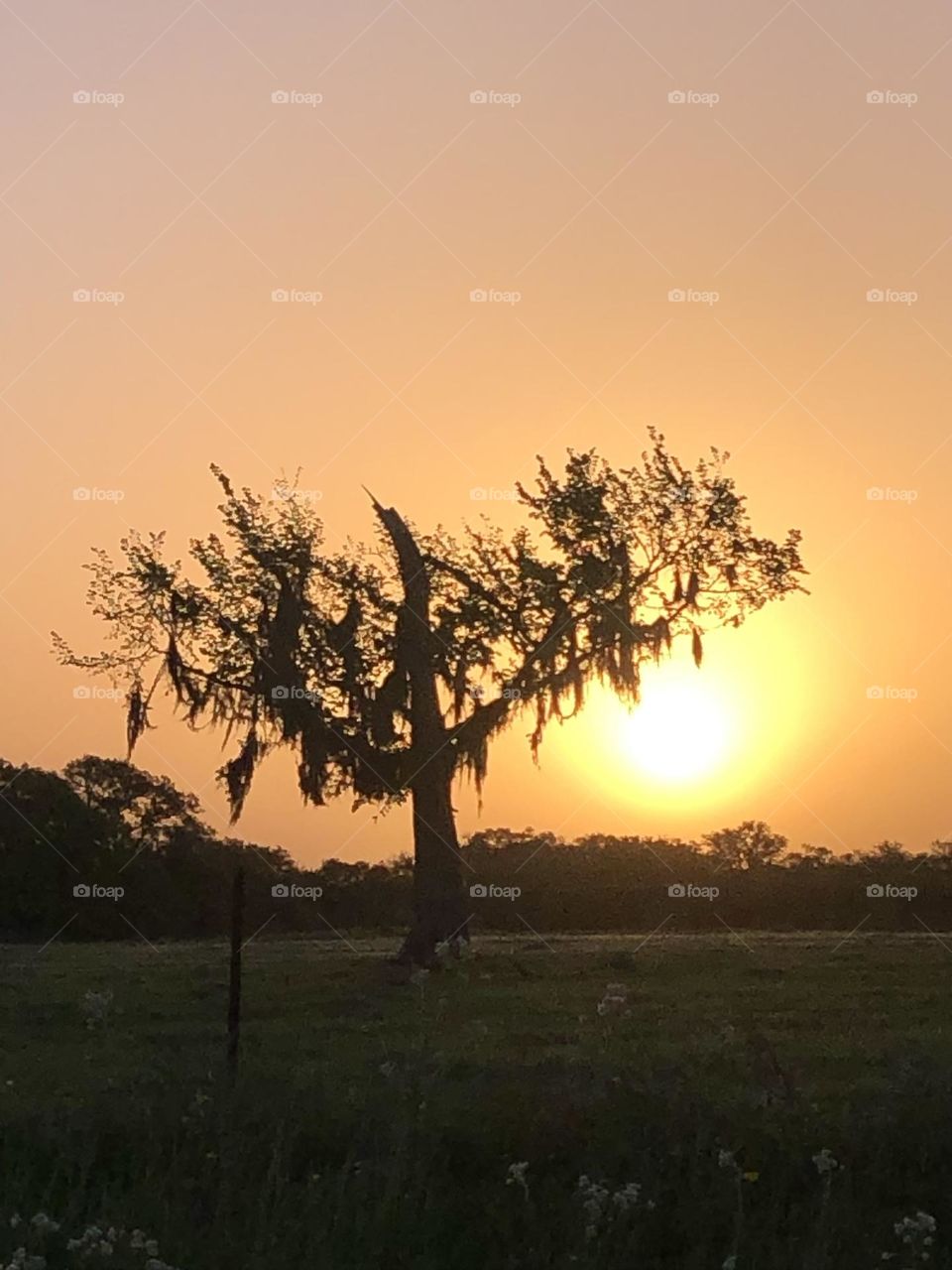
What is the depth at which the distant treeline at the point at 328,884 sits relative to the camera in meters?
52.7

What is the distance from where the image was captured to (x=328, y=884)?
211ft

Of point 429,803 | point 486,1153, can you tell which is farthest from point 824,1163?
point 429,803

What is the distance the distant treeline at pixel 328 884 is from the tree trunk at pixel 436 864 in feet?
36.2

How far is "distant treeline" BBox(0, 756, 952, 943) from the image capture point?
52.7 metres

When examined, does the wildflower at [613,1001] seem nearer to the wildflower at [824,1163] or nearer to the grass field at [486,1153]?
the grass field at [486,1153]

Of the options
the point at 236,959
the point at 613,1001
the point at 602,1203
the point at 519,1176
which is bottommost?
the point at 602,1203

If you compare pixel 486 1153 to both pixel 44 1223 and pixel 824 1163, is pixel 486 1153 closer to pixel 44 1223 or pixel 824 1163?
pixel 824 1163

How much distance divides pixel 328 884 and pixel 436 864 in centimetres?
2990

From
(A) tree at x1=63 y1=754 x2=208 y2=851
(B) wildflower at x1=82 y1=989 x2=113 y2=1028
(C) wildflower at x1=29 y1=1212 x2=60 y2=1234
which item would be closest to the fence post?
(C) wildflower at x1=29 y1=1212 x2=60 y2=1234

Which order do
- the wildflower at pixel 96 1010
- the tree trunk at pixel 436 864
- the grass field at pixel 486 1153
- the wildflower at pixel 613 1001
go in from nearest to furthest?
the grass field at pixel 486 1153 → the wildflower at pixel 96 1010 → the wildflower at pixel 613 1001 → the tree trunk at pixel 436 864

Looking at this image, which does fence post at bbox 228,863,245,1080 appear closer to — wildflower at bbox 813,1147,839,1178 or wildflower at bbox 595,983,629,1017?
wildflower at bbox 813,1147,839,1178

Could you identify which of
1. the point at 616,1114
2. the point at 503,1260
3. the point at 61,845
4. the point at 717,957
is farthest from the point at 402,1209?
the point at 61,845

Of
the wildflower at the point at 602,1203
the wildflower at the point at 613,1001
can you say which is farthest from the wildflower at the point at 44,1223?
the wildflower at the point at 613,1001

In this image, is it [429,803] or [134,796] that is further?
[134,796]
